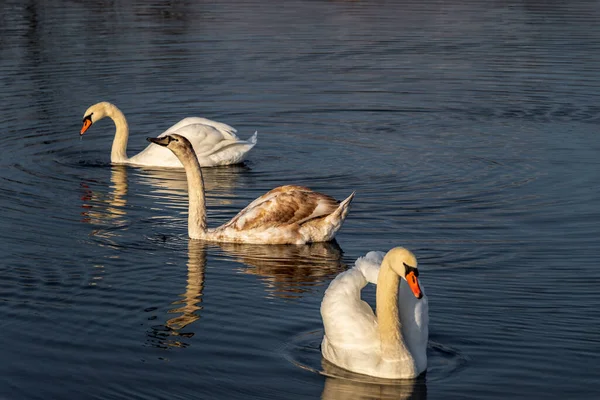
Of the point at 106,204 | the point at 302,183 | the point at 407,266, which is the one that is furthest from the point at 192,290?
the point at 302,183

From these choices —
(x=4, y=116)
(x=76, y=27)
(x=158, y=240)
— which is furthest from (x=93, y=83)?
(x=158, y=240)

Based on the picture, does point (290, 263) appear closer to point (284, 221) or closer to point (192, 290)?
point (284, 221)

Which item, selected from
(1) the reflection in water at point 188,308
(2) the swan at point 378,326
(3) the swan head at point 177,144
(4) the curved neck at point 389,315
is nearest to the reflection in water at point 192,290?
(1) the reflection in water at point 188,308

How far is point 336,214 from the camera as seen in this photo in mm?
14375

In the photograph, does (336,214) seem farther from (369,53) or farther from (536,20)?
(536,20)

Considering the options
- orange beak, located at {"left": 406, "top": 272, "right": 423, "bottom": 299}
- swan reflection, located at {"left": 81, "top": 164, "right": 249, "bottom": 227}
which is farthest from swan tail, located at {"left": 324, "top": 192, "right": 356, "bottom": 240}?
orange beak, located at {"left": 406, "top": 272, "right": 423, "bottom": 299}

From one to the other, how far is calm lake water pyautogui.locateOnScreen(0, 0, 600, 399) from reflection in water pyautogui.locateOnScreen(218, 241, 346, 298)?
1.7 inches

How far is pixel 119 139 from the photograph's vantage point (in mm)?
20219

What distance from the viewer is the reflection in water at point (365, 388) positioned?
9664mm

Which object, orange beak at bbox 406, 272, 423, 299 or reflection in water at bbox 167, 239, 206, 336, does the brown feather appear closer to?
reflection in water at bbox 167, 239, 206, 336

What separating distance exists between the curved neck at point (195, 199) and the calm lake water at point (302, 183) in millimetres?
177

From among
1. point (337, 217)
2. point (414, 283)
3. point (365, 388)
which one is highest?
point (414, 283)

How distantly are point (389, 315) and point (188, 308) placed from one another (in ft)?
9.00

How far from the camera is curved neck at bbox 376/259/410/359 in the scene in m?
9.70
